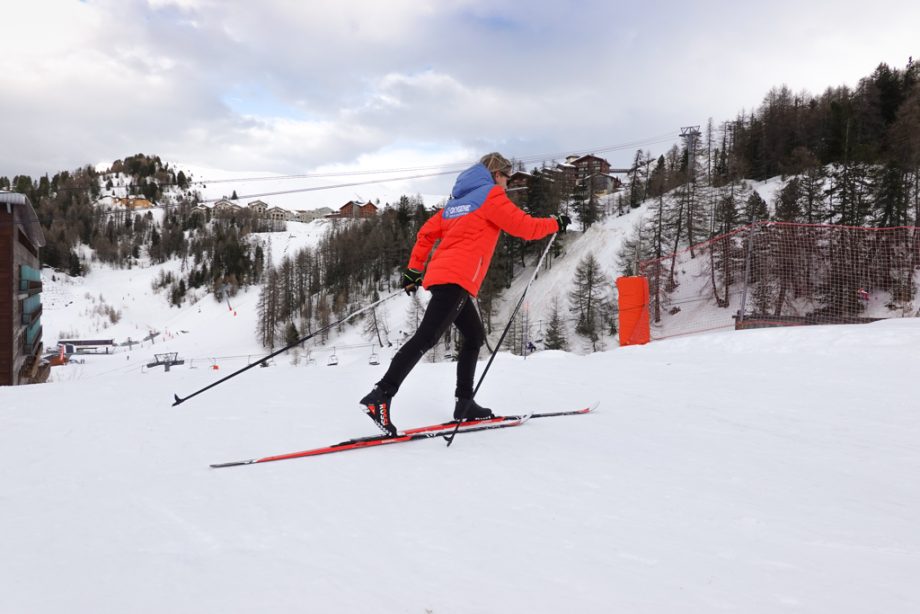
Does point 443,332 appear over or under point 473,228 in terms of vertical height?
under

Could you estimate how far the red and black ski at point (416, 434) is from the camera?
2.35 meters

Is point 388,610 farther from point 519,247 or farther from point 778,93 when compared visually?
point 778,93

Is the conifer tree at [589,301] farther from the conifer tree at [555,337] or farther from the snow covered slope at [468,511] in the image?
the snow covered slope at [468,511]

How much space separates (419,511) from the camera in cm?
172

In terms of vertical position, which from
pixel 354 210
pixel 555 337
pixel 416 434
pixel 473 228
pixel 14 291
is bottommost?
pixel 555 337

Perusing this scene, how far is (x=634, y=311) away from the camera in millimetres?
8750

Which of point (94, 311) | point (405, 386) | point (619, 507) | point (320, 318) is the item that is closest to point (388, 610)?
point (619, 507)

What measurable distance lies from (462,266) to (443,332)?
1.33ft

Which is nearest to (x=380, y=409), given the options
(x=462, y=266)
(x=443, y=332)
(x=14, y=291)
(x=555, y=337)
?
(x=443, y=332)

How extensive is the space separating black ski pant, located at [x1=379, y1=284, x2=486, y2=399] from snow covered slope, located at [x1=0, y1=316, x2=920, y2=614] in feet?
1.36

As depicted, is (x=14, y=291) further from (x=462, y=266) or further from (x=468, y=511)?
(x=468, y=511)

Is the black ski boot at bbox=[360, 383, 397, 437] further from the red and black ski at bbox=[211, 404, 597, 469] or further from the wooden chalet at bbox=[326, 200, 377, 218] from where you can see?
the wooden chalet at bbox=[326, 200, 377, 218]

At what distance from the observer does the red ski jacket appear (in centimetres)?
293

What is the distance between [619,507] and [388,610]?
0.94m
